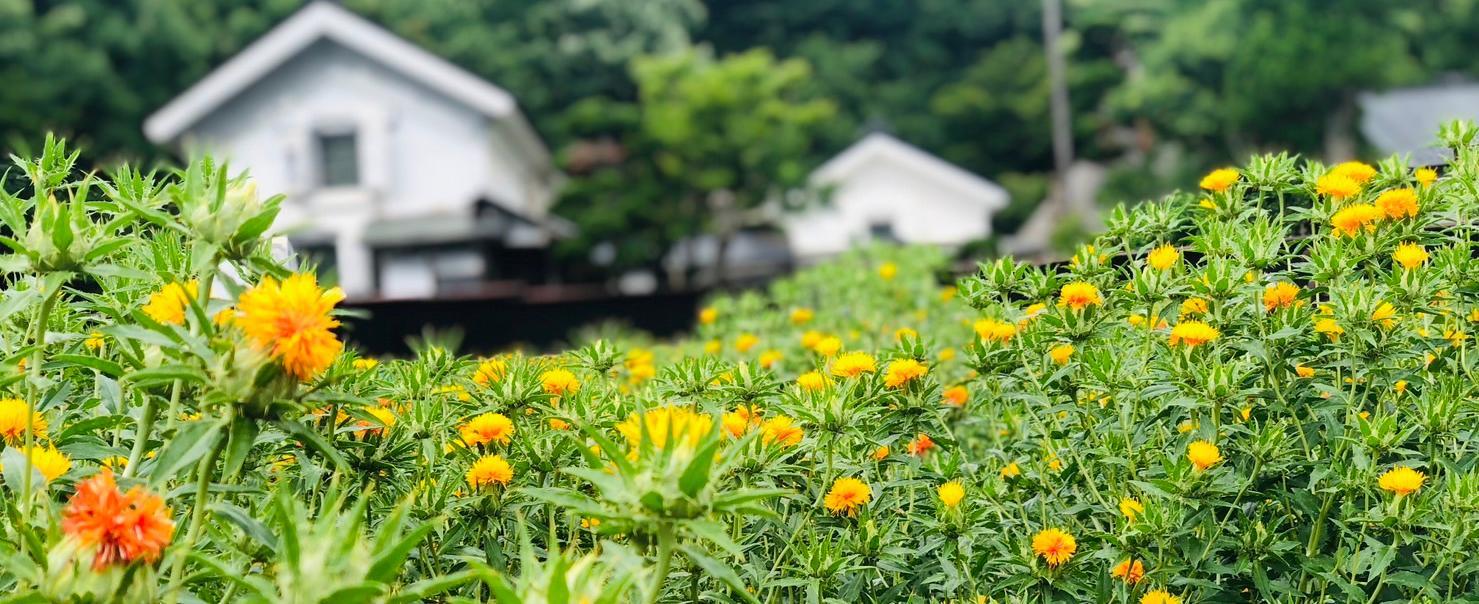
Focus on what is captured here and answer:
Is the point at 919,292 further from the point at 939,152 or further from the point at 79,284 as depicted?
the point at 939,152

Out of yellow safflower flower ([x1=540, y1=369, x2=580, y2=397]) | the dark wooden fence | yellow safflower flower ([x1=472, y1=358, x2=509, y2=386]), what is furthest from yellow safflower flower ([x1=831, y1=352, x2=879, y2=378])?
the dark wooden fence

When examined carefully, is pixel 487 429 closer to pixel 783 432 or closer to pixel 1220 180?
pixel 783 432

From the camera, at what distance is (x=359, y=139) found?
54.5 ft

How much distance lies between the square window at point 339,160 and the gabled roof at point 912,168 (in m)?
9.53

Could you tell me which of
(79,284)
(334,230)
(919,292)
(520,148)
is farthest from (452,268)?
(79,284)

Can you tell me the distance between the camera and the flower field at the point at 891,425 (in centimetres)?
110

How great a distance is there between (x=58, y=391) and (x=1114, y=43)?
3343 centimetres

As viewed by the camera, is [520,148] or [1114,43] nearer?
[520,148]

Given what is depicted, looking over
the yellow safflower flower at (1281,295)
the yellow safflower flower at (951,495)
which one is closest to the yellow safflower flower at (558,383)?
the yellow safflower flower at (951,495)

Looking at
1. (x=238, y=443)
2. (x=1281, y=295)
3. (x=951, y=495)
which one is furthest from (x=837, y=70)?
(x=238, y=443)

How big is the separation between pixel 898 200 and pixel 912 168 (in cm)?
73

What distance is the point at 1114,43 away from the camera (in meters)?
32.1

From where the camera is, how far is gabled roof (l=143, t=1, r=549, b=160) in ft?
51.3

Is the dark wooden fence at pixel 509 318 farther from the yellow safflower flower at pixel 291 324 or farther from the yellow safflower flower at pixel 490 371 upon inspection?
the yellow safflower flower at pixel 291 324
